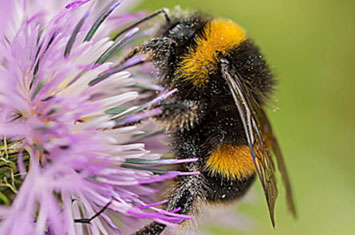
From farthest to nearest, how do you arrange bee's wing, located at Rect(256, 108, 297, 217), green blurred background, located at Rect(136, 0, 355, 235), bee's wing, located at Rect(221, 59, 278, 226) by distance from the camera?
green blurred background, located at Rect(136, 0, 355, 235)
bee's wing, located at Rect(256, 108, 297, 217)
bee's wing, located at Rect(221, 59, 278, 226)

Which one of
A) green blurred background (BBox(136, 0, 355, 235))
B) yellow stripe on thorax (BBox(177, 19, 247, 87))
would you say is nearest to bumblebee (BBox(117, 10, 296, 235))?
yellow stripe on thorax (BBox(177, 19, 247, 87))

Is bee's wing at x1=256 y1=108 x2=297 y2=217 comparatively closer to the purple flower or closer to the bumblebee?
the bumblebee

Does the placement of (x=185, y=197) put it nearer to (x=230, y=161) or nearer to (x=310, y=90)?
(x=230, y=161)

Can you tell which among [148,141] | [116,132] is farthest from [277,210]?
[116,132]

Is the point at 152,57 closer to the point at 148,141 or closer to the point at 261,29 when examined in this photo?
the point at 148,141

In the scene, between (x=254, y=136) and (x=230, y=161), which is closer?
(x=254, y=136)

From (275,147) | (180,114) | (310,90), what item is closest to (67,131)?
(180,114)

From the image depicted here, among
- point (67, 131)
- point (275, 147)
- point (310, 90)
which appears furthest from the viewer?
point (310, 90)
